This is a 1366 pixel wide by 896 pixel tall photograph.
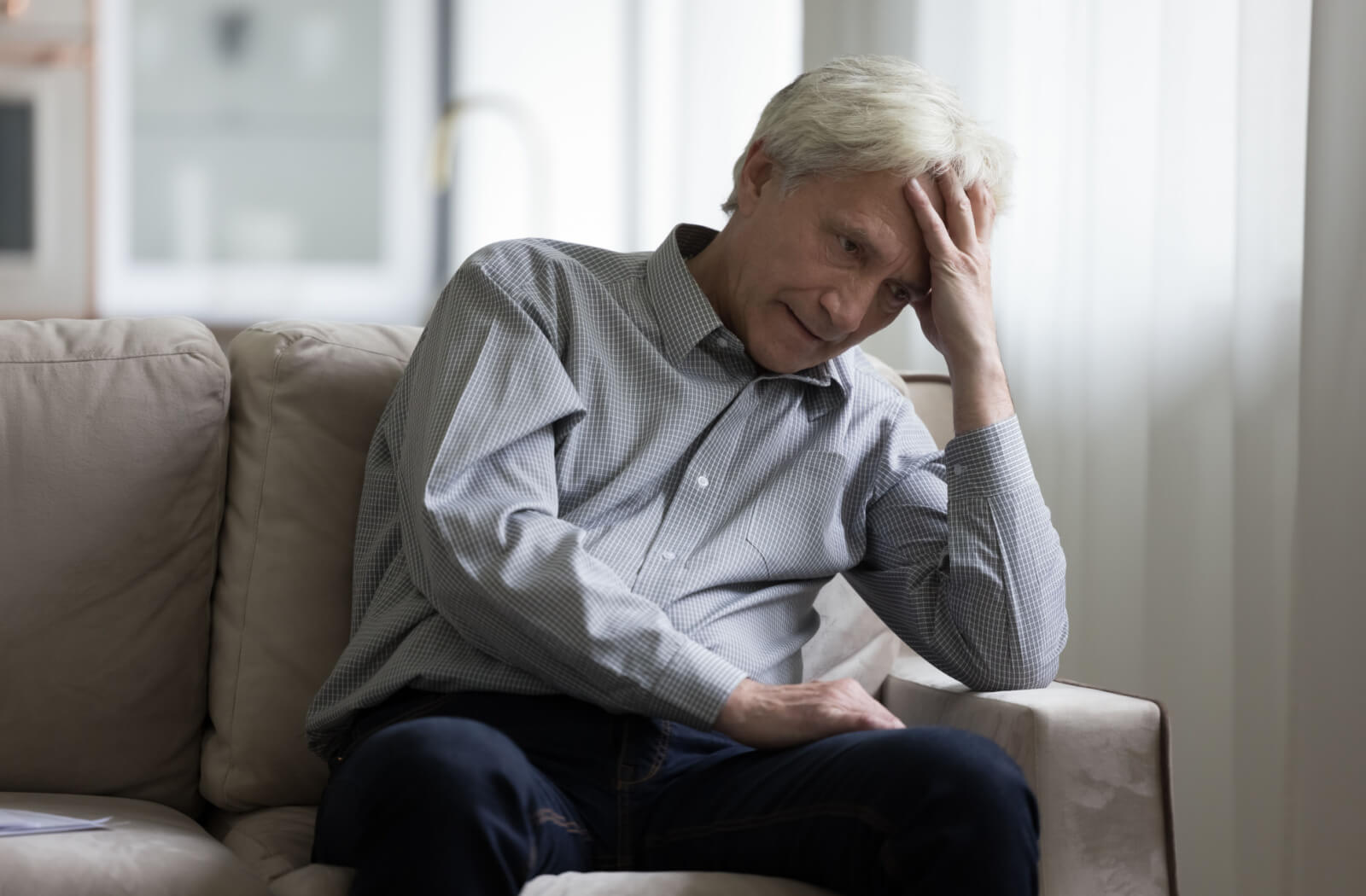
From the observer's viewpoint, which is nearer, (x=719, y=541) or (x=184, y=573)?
(x=719, y=541)

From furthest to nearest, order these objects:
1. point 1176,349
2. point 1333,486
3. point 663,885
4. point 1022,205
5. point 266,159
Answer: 1. point 266,159
2. point 1022,205
3. point 1176,349
4. point 1333,486
5. point 663,885

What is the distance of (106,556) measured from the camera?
4.52 ft

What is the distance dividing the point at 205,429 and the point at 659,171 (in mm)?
1819

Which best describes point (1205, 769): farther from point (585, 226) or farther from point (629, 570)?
point (585, 226)

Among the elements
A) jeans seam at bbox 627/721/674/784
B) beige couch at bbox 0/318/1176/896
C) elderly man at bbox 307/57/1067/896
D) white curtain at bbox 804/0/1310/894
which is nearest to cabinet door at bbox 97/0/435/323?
white curtain at bbox 804/0/1310/894

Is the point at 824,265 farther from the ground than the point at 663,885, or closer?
farther from the ground

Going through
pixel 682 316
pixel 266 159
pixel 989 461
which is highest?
pixel 266 159

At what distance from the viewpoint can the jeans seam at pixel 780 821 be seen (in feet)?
3.45

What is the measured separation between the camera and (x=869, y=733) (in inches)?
43.7

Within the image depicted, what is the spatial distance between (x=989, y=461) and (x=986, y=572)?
4.5 inches

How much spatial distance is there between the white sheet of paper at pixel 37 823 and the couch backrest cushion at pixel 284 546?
0.62 feet

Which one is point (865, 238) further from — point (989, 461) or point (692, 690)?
point (692, 690)

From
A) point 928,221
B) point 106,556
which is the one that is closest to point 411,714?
point 106,556

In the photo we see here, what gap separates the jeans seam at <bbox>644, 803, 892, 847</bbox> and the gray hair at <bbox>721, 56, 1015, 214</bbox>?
0.63 m
